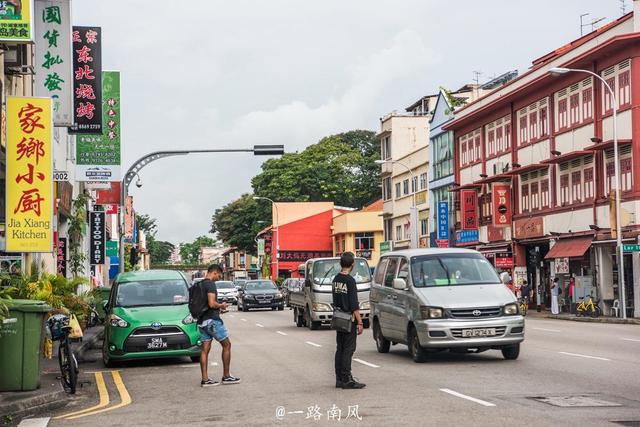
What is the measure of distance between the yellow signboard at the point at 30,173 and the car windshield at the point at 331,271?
1090 cm

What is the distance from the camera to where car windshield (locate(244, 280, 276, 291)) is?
53.8 meters

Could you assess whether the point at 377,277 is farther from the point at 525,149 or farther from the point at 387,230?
the point at 387,230

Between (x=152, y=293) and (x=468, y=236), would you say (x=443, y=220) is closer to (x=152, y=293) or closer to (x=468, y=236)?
(x=468, y=236)

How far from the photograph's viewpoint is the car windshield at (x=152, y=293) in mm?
19859

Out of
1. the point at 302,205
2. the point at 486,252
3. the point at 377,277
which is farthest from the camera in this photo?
the point at 302,205

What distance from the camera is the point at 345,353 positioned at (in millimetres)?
13852

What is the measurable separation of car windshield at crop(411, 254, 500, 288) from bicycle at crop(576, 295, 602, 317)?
23797 millimetres

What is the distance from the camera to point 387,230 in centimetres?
7975

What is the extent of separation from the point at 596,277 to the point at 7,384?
3288cm

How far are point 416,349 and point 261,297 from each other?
35.8 metres

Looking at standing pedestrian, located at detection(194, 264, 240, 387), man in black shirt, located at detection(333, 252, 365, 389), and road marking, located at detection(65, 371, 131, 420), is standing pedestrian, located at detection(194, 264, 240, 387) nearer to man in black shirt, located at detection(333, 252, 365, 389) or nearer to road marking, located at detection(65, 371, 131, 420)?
road marking, located at detection(65, 371, 131, 420)

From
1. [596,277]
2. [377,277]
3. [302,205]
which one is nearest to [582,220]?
[596,277]

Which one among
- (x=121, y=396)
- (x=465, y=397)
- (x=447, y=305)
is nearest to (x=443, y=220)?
(x=447, y=305)

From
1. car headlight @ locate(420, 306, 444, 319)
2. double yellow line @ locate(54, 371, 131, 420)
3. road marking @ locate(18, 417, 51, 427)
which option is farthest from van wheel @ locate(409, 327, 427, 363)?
road marking @ locate(18, 417, 51, 427)
